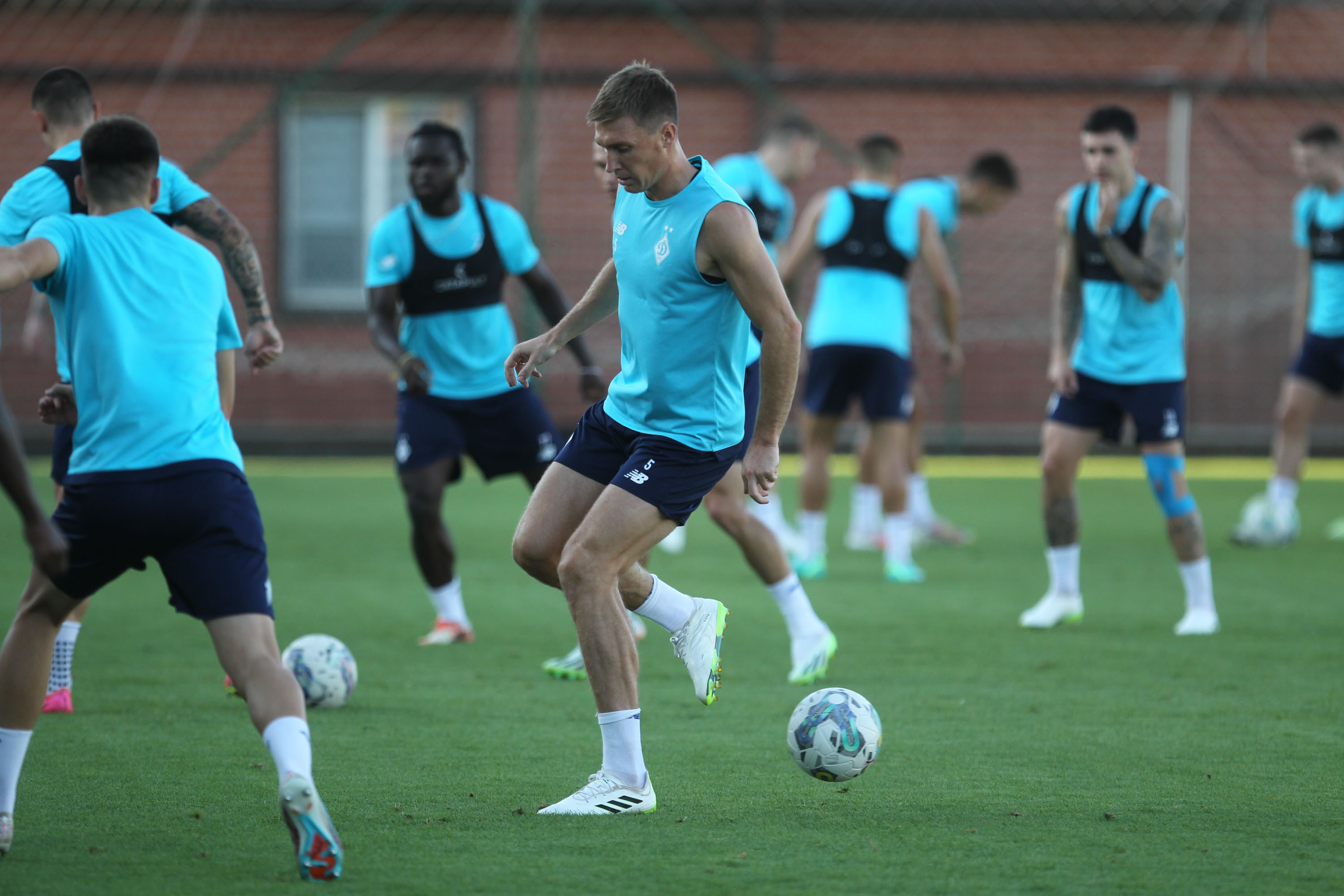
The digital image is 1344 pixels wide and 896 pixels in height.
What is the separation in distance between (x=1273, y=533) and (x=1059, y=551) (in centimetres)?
388

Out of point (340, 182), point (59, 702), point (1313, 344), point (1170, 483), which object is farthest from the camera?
point (340, 182)

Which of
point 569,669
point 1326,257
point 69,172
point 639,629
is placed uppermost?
point 69,172

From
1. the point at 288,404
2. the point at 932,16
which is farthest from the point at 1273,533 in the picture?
the point at 288,404

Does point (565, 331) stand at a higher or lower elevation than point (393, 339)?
higher

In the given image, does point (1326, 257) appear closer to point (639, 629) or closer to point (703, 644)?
point (639, 629)

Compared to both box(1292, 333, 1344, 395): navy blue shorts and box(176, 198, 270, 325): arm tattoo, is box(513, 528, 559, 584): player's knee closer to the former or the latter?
box(176, 198, 270, 325): arm tattoo

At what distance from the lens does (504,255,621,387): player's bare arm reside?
4.89 meters

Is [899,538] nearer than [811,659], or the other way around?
[811,659]

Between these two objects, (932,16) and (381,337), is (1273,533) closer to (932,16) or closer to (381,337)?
(381,337)

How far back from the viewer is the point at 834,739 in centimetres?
454

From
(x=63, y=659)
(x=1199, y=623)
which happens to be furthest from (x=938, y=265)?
(x=63, y=659)

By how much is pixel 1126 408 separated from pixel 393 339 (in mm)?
3535

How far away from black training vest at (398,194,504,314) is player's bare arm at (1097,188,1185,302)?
2917 mm

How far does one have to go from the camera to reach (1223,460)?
17.5m
